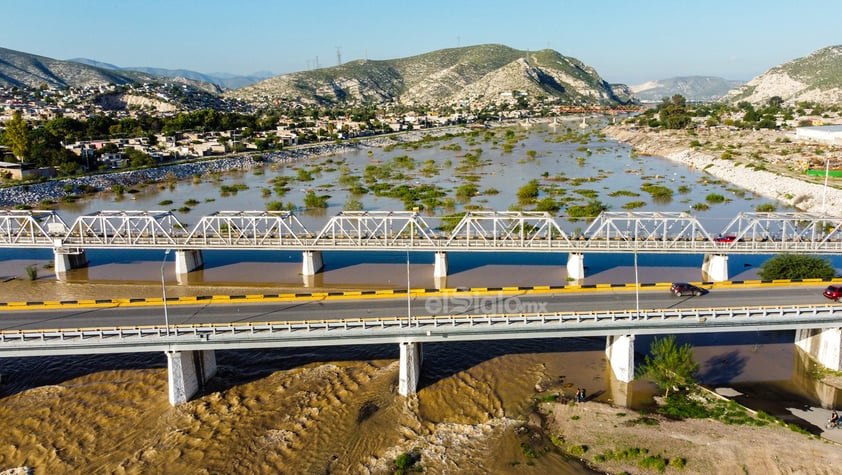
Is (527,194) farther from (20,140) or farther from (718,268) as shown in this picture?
(20,140)

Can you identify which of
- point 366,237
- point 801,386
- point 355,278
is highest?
point 366,237

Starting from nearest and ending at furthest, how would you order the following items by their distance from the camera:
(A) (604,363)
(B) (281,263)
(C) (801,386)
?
(C) (801,386), (A) (604,363), (B) (281,263)

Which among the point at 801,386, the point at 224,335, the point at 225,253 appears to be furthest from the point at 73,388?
the point at 801,386

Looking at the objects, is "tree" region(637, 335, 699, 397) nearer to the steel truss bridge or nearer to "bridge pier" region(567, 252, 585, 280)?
the steel truss bridge

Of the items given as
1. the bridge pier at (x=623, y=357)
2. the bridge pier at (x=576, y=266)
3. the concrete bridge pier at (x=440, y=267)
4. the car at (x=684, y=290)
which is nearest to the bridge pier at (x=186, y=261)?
the concrete bridge pier at (x=440, y=267)

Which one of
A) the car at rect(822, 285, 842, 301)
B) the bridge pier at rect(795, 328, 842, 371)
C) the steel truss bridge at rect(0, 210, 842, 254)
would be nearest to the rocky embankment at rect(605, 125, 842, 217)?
the steel truss bridge at rect(0, 210, 842, 254)

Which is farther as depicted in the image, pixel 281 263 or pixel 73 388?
pixel 281 263

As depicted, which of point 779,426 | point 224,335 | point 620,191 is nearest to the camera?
point 779,426

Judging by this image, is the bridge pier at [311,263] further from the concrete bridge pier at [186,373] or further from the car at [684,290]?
the car at [684,290]

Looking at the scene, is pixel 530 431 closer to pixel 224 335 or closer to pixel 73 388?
pixel 224 335
